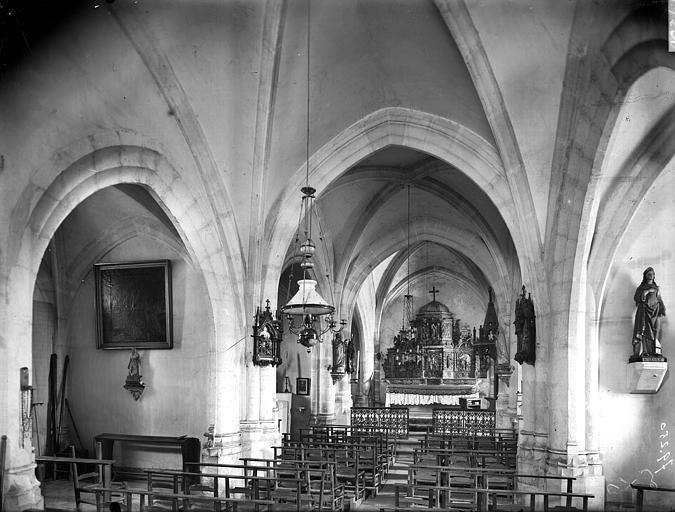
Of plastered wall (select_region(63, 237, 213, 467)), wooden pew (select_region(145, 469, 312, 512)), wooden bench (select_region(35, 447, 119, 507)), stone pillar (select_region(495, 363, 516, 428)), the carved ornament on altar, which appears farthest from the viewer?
the carved ornament on altar

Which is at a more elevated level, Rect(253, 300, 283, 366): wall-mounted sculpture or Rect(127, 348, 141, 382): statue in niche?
Rect(253, 300, 283, 366): wall-mounted sculpture

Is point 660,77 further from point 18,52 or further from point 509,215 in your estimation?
point 18,52

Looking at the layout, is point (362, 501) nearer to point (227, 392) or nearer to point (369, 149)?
point (227, 392)

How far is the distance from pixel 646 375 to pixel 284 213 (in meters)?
6.04

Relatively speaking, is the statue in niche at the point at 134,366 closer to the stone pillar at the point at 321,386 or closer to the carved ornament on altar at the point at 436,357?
the stone pillar at the point at 321,386

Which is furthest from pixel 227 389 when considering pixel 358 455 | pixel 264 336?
pixel 358 455

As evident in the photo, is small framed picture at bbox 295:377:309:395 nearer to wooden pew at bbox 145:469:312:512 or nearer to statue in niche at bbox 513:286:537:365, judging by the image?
wooden pew at bbox 145:469:312:512

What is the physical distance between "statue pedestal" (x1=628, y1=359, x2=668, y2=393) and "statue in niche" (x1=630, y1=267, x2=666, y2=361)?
92 millimetres

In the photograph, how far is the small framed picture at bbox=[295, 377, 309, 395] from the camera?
18.4 meters

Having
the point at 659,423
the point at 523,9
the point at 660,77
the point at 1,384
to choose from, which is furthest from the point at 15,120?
the point at 659,423

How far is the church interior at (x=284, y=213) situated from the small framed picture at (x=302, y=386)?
419cm

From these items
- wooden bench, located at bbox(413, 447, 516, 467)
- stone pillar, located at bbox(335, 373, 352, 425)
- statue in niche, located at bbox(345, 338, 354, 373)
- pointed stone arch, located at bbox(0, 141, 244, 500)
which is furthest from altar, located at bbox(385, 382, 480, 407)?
pointed stone arch, located at bbox(0, 141, 244, 500)

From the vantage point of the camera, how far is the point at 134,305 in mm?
14000

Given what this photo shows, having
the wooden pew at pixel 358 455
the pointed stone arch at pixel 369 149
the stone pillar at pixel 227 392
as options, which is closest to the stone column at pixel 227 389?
the stone pillar at pixel 227 392
